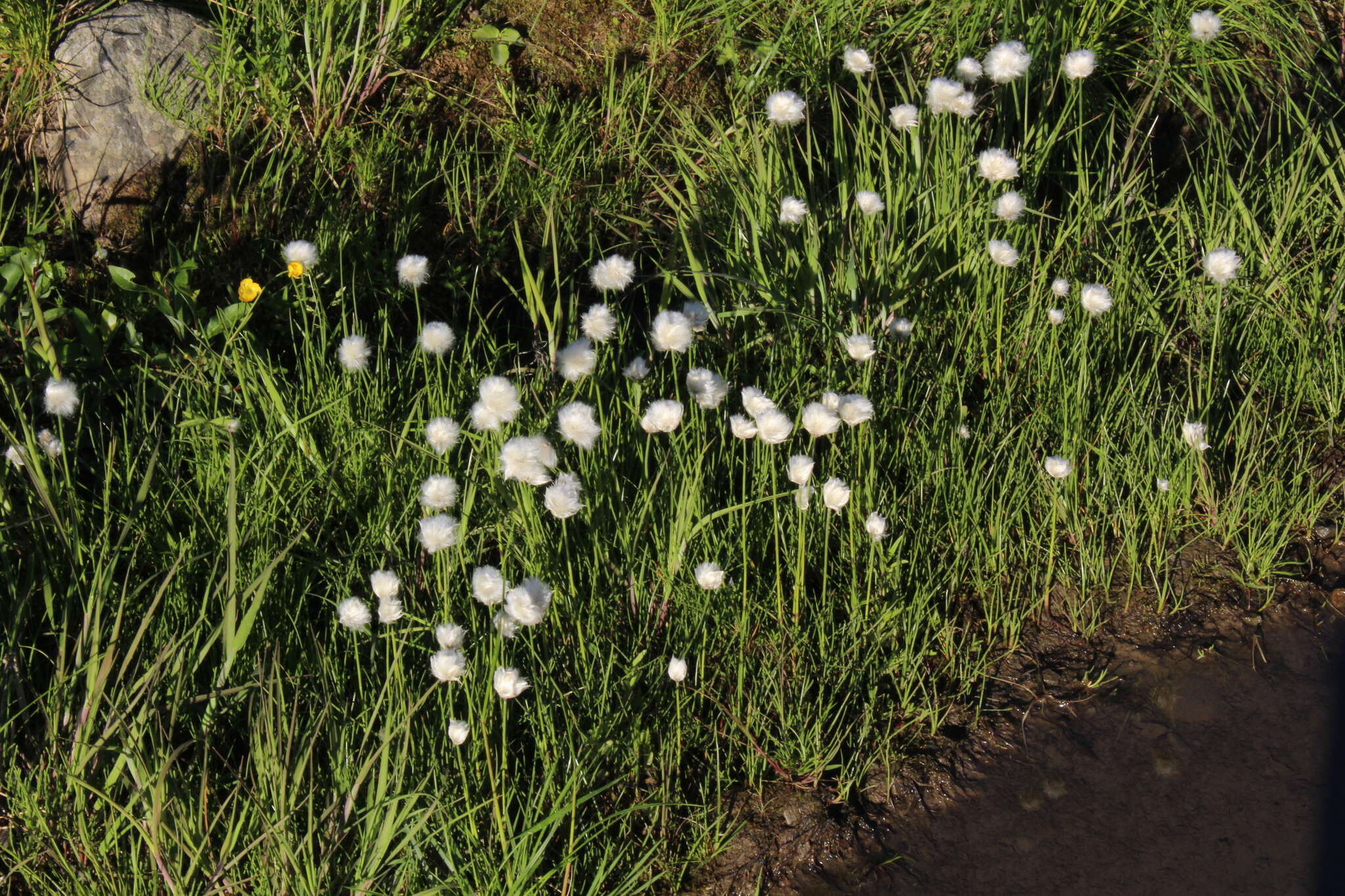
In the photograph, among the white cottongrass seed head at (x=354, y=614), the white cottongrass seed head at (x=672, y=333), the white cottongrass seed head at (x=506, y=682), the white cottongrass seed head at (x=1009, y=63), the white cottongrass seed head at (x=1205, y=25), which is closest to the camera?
the white cottongrass seed head at (x=506, y=682)

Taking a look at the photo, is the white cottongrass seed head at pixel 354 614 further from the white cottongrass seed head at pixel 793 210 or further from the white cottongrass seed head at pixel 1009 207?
the white cottongrass seed head at pixel 1009 207

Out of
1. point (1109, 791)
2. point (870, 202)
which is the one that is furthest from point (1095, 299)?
point (1109, 791)

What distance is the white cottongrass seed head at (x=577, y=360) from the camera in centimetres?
193

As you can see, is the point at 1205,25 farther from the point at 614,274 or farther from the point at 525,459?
the point at 525,459

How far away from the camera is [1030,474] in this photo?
7.57ft

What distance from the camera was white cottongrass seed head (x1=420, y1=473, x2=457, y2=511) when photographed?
179 cm

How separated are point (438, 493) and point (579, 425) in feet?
0.81

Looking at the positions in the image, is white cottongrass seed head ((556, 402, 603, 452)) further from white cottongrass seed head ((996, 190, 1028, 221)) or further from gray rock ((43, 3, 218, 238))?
gray rock ((43, 3, 218, 238))

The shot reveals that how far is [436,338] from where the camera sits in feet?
6.82

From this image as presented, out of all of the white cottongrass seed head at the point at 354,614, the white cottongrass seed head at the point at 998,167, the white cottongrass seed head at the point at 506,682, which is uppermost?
the white cottongrass seed head at the point at 998,167

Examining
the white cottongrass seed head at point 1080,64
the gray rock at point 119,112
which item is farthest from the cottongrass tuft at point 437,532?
the white cottongrass seed head at point 1080,64

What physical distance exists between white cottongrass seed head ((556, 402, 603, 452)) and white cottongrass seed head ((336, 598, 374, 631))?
42cm

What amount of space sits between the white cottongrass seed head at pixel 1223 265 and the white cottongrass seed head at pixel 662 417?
135 cm

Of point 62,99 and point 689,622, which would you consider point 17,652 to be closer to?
point 689,622
